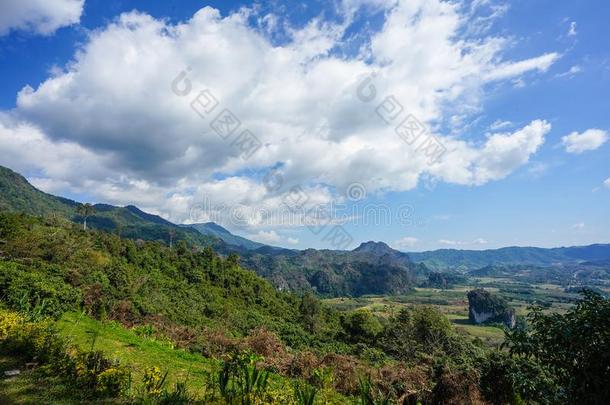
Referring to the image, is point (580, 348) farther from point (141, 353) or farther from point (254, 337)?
point (254, 337)

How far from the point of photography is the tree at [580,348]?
12.7ft

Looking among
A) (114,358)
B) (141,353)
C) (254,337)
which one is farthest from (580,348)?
(254,337)

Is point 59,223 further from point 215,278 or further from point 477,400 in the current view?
point 477,400

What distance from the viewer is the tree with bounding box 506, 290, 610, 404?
3860 mm

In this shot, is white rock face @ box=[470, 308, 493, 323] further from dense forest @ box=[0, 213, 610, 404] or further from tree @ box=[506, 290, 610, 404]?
tree @ box=[506, 290, 610, 404]

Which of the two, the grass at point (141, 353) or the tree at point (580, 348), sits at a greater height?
the tree at point (580, 348)

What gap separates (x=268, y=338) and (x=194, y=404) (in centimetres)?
1147

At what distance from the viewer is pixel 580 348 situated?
13.3 ft

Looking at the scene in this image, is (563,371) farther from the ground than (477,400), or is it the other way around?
(563,371)

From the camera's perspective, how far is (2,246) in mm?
26359

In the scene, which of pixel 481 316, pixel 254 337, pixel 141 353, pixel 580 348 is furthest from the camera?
pixel 481 316

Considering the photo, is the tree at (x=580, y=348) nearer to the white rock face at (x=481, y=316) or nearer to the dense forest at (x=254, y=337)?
the dense forest at (x=254, y=337)

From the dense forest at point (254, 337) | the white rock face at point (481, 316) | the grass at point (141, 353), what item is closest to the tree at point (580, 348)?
the dense forest at point (254, 337)

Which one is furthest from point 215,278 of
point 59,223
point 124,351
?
point 124,351
